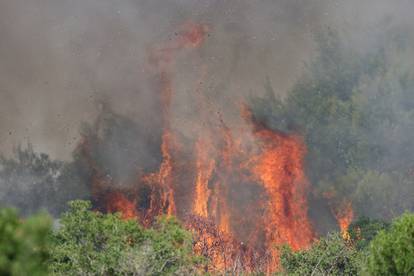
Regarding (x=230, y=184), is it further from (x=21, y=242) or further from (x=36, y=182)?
(x=21, y=242)

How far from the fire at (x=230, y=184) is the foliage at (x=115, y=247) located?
46626 mm

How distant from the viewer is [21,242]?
14109 mm

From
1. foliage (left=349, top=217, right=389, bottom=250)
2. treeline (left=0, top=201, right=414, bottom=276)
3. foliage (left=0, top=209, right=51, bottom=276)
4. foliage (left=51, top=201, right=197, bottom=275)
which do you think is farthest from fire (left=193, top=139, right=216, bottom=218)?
foliage (left=0, top=209, right=51, bottom=276)

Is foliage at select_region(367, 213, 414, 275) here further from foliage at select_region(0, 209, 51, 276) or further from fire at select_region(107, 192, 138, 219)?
fire at select_region(107, 192, 138, 219)

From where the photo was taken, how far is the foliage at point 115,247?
33.4 m

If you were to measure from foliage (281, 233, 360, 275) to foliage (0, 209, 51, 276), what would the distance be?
35936mm

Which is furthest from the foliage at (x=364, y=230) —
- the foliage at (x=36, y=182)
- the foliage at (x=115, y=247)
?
the foliage at (x=36, y=182)

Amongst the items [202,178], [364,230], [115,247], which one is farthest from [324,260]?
[202,178]

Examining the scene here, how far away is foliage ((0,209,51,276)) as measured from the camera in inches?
543

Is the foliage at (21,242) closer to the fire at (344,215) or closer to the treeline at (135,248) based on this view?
the treeline at (135,248)

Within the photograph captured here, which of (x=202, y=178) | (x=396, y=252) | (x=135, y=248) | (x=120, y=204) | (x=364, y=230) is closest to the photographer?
(x=396, y=252)

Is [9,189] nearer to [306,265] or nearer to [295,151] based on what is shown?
[295,151]

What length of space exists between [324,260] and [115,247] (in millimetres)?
21844

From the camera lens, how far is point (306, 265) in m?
49.7
